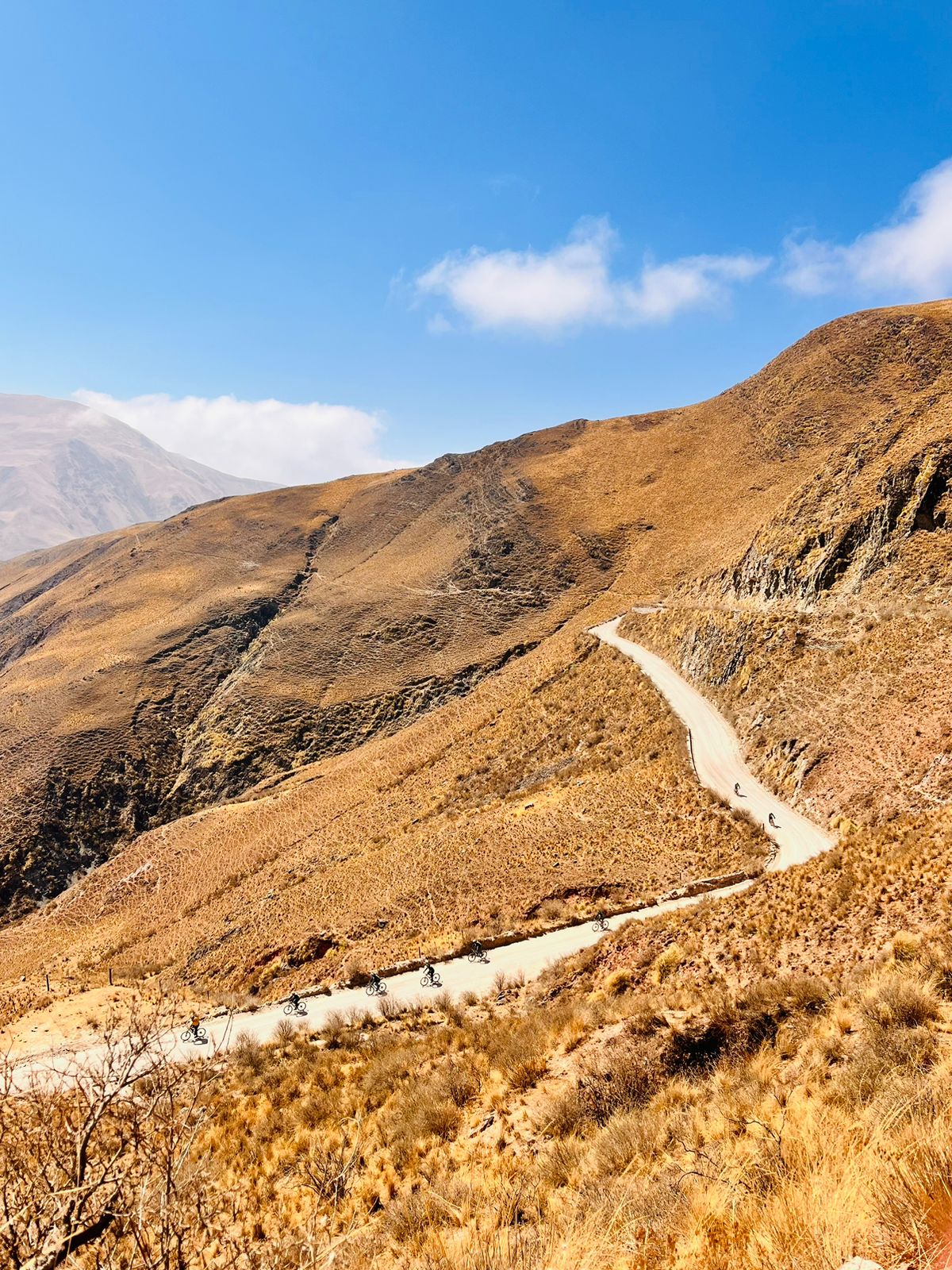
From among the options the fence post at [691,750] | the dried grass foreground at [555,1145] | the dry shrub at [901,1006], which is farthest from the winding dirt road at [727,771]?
the dried grass foreground at [555,1145]

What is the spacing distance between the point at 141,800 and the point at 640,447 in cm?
6851

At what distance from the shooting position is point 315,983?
1580 cm

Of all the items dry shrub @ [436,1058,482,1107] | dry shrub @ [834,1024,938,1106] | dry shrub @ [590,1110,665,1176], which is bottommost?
dry shrub @ [436,1058,482,1107]

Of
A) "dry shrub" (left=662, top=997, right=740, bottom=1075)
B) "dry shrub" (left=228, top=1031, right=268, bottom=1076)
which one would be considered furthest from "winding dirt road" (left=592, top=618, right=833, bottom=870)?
"dry shrub" (left=228, top=1031, right=268, bottom=1076)

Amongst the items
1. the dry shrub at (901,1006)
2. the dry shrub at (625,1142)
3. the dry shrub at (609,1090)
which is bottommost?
the dry shrub at (609,1090)

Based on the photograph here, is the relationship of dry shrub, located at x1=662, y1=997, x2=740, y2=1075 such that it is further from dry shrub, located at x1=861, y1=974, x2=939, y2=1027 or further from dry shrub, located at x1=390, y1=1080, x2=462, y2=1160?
dry shrub, located at x1=390, y1=1080, x2=462, y2=1160

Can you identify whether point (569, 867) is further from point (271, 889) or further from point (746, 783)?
point (271, 889)

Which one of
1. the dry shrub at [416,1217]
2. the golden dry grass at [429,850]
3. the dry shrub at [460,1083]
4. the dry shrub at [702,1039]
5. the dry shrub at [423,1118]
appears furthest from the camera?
the golden dry grass at [429,850]

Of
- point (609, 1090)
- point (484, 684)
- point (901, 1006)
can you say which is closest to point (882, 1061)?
point (901, 1006)

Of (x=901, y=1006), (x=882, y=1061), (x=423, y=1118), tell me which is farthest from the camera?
(x=423, y=1118)

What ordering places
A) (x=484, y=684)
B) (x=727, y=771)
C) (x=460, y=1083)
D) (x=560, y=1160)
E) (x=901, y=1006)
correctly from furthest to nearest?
1. (x=484, y=684)
2. (x=727, y=771)
3. (x=460, y=1083)
4. (x=901, y=1006)
5. (x=560, y=1160)

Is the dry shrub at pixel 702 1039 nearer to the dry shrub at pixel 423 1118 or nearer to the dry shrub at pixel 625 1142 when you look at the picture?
the dry shrub at pixel 625 1142

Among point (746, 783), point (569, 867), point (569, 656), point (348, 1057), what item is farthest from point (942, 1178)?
point (569, 656)

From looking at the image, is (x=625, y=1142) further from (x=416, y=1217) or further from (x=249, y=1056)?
(x=249, y=1056)
